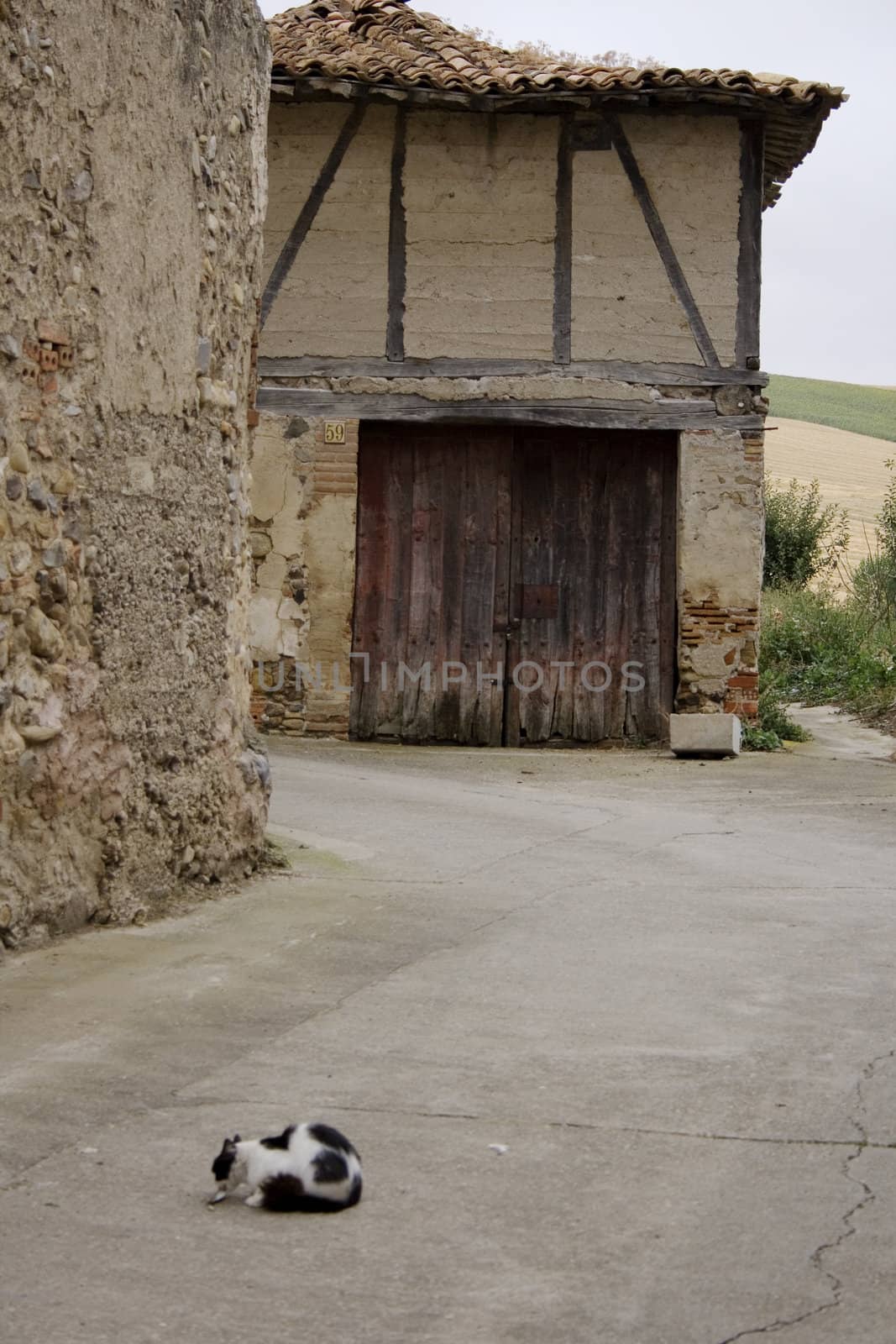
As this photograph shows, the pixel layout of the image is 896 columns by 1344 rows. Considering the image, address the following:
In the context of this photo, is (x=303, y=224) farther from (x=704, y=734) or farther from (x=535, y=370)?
(x=704, y=734)

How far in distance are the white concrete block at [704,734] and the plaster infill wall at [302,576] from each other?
255 cm

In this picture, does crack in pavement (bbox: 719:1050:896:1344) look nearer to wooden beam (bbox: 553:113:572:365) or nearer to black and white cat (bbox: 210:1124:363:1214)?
black and white cat (bbox: 210:1124:363:1214)

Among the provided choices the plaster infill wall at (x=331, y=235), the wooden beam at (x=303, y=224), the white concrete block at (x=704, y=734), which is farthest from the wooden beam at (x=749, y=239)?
→ the wooden beam at (x=303, y=224)

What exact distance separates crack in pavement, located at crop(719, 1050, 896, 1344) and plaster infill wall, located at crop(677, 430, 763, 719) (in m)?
8.50

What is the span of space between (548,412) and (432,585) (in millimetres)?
1595

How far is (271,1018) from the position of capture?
4.34 meters

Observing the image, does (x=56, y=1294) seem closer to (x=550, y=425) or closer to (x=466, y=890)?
(x=466, y=890)

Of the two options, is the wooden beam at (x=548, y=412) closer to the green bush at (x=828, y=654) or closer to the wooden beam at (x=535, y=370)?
the wooden beam at (x=535, y=370)

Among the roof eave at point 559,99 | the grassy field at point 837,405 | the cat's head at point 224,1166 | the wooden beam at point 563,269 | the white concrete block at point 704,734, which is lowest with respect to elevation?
the cat's head at point 224,1166

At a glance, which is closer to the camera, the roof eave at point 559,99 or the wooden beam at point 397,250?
the roof eave at point 559,99

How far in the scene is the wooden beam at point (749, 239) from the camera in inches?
487

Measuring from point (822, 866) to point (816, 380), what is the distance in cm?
6972

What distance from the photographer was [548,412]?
1230cm

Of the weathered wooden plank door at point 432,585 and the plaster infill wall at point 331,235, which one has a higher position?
the plaster infill wall at point 331,235
